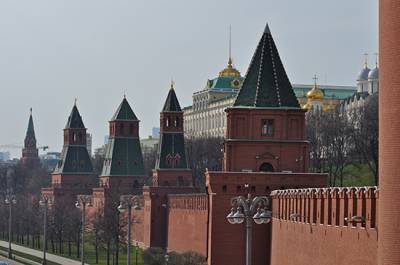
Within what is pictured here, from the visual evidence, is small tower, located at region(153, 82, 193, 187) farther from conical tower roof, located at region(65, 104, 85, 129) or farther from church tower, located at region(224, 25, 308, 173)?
church tower, located at region(224, 25, 308, 173)

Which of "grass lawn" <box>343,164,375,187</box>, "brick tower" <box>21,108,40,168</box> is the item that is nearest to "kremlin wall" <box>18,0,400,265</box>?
"grass lawn" <box>343,164,375,187</box>

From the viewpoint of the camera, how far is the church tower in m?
57.8

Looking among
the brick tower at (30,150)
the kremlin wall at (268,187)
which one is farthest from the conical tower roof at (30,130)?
the kremlin wall at (268,187)

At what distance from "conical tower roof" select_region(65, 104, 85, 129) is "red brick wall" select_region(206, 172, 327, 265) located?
234 ft

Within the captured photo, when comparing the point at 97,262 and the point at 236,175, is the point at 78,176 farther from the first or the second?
the point at 236,175

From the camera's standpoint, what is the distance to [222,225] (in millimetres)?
56344

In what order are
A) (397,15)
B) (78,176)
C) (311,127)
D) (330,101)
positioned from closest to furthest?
1. (397,15)
2. (311,127)
3. (78,176)
4. (330,101)

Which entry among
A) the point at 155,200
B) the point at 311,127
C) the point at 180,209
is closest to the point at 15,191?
the point at 311,127

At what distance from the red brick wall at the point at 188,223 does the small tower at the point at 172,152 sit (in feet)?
19.6

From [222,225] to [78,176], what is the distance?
232 ft

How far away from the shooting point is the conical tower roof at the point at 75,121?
126850mm

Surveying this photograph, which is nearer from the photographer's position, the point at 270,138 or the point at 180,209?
the point at 270,138

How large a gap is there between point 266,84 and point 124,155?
5325 centimetres

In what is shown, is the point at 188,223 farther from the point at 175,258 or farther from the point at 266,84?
the point at 266,84
